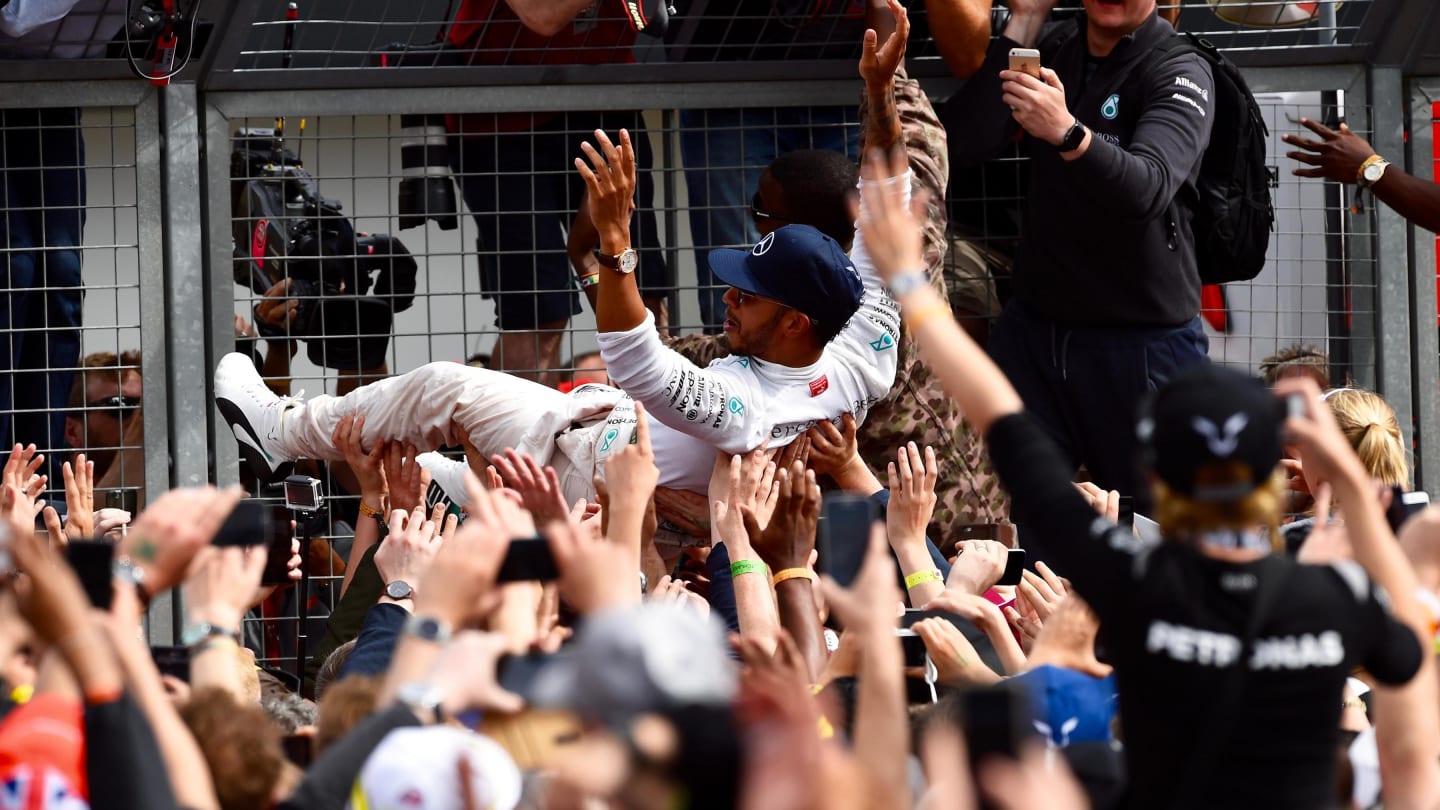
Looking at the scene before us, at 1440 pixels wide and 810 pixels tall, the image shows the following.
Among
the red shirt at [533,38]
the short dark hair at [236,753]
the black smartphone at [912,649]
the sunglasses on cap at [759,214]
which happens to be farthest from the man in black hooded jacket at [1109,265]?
the short dark hair at [236,753]

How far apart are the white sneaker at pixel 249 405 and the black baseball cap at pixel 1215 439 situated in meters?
3.14

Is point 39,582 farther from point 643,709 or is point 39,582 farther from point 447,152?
point 447,152

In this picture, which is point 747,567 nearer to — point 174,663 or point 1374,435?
point 174,663

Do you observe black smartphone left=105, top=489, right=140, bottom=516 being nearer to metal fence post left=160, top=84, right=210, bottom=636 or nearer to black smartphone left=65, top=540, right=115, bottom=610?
metal fence post left=160, top=84, right=210, bottom=636

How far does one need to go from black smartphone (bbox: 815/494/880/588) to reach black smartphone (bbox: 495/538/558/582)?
505 millimetres

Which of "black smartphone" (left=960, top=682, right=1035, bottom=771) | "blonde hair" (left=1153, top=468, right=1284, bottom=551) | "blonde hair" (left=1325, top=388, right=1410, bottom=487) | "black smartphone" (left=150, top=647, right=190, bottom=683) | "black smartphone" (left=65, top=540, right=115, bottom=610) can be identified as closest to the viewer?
"black smartphone" (left=960, top=682, right=1035, bottom=771)

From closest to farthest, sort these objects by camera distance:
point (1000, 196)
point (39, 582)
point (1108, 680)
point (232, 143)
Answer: point (39, 582) → point (1108, 680) → point (232, 143) → point (1000, 196)

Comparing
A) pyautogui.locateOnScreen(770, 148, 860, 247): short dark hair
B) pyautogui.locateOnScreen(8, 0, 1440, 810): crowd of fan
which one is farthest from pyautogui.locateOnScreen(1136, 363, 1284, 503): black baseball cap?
pyautogui.locateOnScreen(770, 148, 860, 247): short dark hair

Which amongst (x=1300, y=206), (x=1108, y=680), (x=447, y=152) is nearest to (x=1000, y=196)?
(x=1300, y=206)

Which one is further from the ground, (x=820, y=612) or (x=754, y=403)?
(x=754, y=403)

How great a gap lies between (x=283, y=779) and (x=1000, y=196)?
3600 millimetres

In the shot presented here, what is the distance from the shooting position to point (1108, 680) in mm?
3164

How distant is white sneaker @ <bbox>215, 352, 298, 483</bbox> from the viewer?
5004 mm

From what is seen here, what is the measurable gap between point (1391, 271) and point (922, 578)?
7.33 feet
